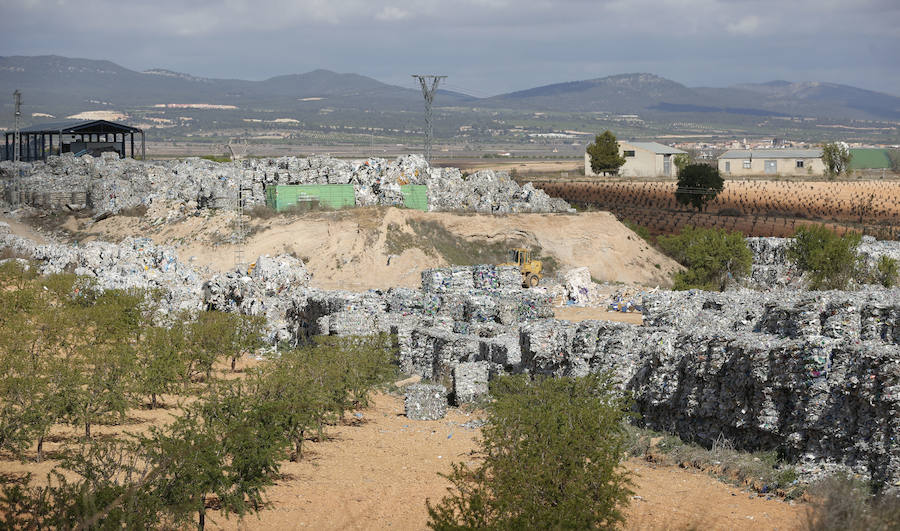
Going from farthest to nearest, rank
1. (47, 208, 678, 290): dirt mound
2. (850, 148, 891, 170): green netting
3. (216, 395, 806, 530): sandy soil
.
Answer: (850, 148, 891, 170): green netting, (47, 208, 678, 290): dirt mound, (216, 395, 806, 530): sandy soil

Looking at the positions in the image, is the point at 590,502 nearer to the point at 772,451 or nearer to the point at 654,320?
the point at 772,451

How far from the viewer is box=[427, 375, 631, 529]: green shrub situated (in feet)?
36.9

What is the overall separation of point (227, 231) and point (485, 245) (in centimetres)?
1261

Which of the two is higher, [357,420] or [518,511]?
[518,511]

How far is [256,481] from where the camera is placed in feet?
47.3

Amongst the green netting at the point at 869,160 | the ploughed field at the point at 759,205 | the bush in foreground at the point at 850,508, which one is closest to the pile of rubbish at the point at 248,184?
the ploughed field at the point at 759,205

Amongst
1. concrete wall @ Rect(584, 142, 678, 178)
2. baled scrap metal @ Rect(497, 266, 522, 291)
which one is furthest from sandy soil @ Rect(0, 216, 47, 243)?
concrete wall @ Rect(584, 142, 678, 178)

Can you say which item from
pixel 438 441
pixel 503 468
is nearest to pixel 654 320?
pixel 438 441

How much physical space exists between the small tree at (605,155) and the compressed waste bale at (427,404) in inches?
3098

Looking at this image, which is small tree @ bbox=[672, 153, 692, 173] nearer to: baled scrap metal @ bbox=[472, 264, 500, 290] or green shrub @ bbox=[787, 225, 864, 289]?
green shrub @ bbox=[787, 225, 864, 289]

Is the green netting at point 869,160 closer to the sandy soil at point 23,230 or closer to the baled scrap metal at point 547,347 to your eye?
the sandy soil at point 23,230

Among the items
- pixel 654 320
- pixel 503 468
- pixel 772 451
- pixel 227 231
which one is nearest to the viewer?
pixel 503 468

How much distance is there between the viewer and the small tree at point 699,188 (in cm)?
7306

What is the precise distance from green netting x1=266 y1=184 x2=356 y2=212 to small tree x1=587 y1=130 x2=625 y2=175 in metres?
51.4
